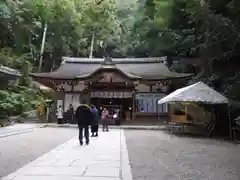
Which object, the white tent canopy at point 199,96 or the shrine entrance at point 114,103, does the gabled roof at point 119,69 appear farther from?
the white tent canopy at point 199,96

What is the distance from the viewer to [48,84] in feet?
73.6

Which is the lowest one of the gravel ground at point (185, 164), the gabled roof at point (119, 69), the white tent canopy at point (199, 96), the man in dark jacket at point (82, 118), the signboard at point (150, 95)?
the gravel ground at point (185, 164)

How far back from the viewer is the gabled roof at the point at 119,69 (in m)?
20.8

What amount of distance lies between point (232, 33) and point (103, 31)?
25148 millimetres

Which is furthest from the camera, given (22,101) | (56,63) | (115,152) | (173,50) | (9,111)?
(56,63)

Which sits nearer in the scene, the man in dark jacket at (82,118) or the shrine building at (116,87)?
the man in dark jacket at (82,118)

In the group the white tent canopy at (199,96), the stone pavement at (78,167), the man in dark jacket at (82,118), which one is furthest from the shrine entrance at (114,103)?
the stone pavement at (78,167)

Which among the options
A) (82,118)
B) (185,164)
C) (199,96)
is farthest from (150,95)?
(185,164)

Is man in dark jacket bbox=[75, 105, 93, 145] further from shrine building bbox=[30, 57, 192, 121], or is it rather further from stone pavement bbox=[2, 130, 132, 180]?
shrine building bbox=[30, 57, 192, 121]

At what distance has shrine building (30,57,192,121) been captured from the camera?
2077cm

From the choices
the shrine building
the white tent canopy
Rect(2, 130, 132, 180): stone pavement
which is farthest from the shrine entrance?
Rect(2, 130, 132, 180): stone pavement

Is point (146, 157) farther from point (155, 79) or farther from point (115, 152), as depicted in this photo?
point (155, 79)

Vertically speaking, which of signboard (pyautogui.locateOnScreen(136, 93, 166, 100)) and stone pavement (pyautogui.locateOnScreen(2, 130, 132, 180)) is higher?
signboard (pyautogui.locateOnScreen(136, 93, 166, 100))

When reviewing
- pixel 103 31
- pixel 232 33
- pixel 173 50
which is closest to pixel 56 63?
pixel 103 31
